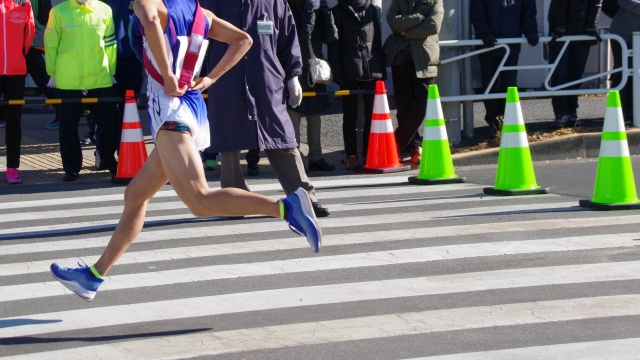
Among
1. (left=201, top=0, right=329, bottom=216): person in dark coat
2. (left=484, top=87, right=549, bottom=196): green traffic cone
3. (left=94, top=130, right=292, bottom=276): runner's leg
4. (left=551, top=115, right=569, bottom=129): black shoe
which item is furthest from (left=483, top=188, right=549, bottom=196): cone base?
(left=94, top=130, right=292, bottom=276): runner's leg

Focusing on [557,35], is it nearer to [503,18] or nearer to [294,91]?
[503,18]

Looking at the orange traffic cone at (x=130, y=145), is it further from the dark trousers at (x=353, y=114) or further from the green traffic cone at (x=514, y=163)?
the green traffic cone at (x=514, y=163)

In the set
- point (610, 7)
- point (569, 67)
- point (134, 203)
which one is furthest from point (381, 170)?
point (134, 203)

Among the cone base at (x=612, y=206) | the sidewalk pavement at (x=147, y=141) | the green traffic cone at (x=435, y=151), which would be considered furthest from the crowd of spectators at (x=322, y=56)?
the cone base at (x=612, y=206)

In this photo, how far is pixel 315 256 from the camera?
23.3ft

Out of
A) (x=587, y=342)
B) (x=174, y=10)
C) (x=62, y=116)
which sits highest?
(x=174, y=10)

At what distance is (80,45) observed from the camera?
11078 mm

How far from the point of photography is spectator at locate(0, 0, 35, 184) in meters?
11.0

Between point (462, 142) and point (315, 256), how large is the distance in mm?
5863

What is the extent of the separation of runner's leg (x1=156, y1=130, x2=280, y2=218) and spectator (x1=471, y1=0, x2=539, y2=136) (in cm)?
707

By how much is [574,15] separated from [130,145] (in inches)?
215

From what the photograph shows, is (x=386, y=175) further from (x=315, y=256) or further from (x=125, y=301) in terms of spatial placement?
(x=125, y=301)

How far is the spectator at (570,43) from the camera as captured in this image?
1259 cm

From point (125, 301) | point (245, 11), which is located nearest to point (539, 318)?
point (125, 301)
